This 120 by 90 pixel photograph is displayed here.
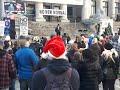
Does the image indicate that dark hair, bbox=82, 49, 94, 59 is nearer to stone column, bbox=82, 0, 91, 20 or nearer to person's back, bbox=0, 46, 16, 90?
person's back, bbox=0, 46, 16, 90

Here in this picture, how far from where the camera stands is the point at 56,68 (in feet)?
14.2

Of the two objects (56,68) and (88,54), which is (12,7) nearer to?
(88,54)

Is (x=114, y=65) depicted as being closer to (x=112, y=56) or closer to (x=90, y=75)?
(x=112, y=56)

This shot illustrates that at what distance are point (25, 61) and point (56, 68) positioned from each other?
392 centimetres

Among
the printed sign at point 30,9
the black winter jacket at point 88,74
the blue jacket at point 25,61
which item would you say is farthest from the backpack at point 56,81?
the printed sign at point 30,9

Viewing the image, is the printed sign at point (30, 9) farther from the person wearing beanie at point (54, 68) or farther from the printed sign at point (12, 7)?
the person wearing beanie at point (54, 68)

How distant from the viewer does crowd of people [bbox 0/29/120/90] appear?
4.38 metres

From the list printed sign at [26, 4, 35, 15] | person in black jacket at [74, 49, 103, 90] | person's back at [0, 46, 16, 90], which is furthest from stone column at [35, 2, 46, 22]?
person in black jacket at [74, 49, 103, 90]

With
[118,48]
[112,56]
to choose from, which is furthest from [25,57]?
[118,48]

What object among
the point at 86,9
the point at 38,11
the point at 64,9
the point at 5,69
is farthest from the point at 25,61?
the point at 86,9

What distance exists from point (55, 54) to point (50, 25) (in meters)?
41.2

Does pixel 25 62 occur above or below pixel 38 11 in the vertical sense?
below

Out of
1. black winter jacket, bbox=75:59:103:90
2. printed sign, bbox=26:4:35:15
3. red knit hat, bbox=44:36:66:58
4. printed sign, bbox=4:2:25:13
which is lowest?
black winter jacket, bbox=75:59:103:90

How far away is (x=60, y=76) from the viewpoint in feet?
14.4
